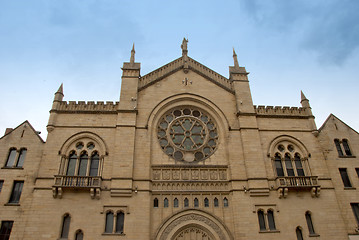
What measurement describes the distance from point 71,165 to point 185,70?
1299 centimetres

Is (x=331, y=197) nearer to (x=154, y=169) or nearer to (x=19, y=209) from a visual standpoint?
(x=154, y=169)

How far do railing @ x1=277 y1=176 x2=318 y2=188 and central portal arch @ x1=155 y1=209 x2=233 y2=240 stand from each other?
5.56m

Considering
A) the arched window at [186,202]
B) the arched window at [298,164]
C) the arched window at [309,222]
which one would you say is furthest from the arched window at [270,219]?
the arched window at [186,202]

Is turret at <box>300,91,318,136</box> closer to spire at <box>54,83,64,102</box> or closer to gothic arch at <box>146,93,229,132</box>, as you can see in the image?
gothic arch at <box>146,93,229,132</box>

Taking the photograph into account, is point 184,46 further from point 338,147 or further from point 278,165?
point 338,147

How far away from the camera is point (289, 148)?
22.4 m

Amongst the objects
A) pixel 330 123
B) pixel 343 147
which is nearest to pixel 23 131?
pixel 330 123

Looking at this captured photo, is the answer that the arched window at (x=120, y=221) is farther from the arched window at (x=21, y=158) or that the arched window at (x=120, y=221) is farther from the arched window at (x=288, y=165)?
the arched window at (x=288, y=165)

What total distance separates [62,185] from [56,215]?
2.01 m

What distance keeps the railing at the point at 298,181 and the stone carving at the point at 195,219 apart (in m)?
5.67

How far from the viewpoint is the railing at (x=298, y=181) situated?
65.1 ft

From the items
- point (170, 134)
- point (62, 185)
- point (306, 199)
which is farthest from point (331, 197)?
point (62, 185)

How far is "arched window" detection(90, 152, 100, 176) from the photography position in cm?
2027

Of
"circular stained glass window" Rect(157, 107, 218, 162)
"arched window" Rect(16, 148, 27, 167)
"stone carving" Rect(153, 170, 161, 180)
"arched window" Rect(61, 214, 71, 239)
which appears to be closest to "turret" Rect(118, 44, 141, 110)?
"circular stained glass window" Rect(157, 107, 218, 162)
